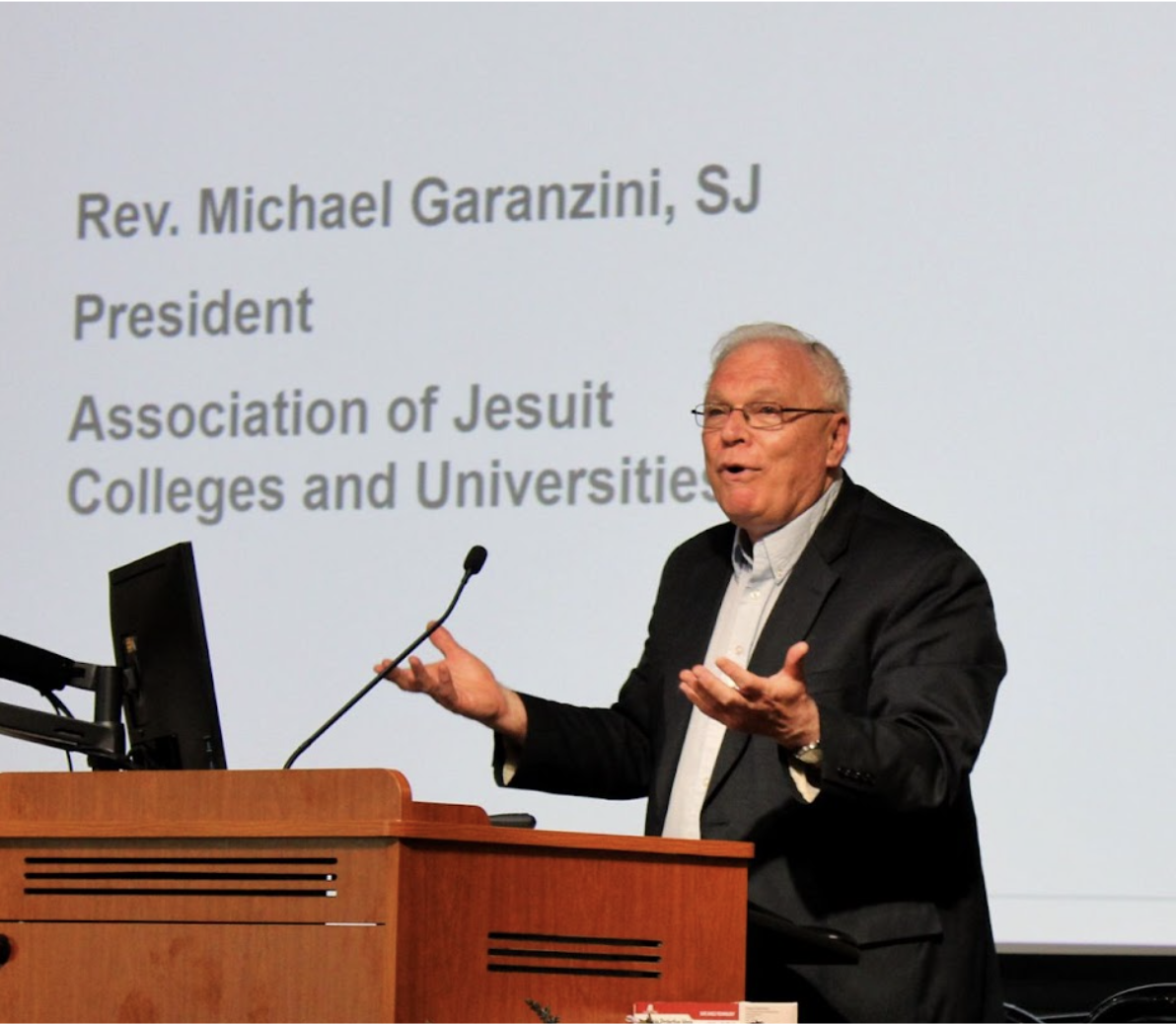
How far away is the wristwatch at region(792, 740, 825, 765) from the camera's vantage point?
2414 mm

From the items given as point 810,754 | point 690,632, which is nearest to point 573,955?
point 810,754

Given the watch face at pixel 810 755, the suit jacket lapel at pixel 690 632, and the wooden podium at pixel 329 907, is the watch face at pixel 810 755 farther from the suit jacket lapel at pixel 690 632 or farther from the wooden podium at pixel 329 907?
the suit jacket lapel at pixel 690 632

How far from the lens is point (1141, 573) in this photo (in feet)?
12.5

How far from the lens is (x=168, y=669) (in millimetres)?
2871

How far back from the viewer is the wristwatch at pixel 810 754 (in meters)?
2.41

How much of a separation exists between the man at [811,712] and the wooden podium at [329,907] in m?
0.21

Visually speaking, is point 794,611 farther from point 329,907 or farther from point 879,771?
point 329,907

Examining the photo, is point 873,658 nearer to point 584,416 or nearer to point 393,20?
point 584,416

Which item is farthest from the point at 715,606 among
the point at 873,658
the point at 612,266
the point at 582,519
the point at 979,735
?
the point at 612,266

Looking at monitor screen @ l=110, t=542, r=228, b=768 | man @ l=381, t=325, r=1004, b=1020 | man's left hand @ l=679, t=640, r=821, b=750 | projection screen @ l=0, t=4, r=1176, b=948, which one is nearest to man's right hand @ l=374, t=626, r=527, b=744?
man @ l=381, t=325, r=1004, b=1020

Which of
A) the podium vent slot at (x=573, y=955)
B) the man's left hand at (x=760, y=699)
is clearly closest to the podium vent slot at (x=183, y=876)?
the podium vent slot at (x=573, y=955)

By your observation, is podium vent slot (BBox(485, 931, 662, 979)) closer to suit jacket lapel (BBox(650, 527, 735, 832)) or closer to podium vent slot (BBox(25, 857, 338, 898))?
podium vent slot (BBox(25, 857, 338, 898))

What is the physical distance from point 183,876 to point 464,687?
0.74 metres

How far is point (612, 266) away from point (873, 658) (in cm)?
169
